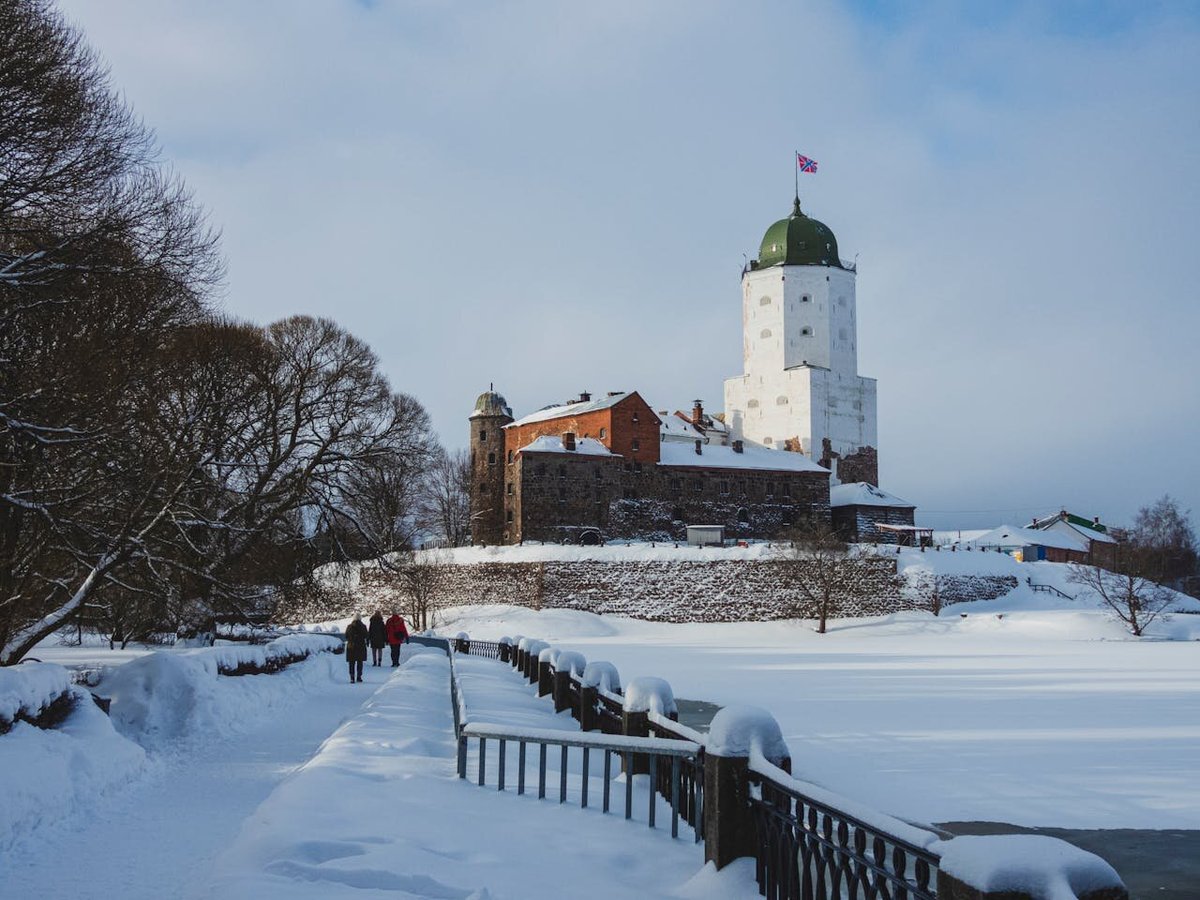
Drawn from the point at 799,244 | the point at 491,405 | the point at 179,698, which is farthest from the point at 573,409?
the point at 179,698

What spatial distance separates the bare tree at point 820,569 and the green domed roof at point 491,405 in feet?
79.5

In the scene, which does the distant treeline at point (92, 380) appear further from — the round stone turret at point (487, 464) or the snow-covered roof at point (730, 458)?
the snow-covered roof at point (730, 458)

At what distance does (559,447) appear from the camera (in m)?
63.8

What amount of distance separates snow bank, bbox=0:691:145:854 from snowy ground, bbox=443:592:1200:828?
6485 millimetres

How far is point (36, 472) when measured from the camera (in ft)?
51.7

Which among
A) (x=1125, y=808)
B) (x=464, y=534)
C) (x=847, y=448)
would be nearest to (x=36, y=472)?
(x=1125, y=808)

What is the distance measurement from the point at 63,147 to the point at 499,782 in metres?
9.33

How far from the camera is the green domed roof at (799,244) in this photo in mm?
80875

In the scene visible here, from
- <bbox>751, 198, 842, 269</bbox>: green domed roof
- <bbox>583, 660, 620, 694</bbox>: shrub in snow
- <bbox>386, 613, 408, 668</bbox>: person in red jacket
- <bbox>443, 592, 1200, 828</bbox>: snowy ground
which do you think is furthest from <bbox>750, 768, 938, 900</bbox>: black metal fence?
<bbox>751, 198, 842, 269</bbox>: green domed roof

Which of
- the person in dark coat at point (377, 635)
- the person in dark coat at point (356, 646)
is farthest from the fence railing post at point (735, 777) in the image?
the person in dark coat at point (377, 635)

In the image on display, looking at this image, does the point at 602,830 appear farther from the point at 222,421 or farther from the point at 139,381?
the point at 222,421

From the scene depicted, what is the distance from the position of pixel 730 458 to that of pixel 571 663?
56300 millimetres

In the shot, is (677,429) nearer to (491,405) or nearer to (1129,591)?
(491,405)

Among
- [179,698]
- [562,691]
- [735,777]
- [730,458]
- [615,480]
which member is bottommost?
[562,691]
